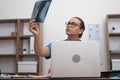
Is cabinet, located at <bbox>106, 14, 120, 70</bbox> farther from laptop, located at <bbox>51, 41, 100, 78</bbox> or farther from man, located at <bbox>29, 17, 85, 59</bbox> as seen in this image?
laptop, located at <bbox>51, 41, 100, 78</bbox>

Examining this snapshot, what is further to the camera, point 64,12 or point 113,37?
point 64,12

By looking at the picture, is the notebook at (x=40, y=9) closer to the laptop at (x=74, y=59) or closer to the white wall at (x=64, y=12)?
the laptop at (x=74, y=59)

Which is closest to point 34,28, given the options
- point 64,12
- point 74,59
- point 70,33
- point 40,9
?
point 40,9

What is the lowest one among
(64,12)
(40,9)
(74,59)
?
(74,59)

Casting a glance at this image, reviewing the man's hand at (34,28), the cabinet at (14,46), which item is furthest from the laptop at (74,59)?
the cabinet at (14,46)

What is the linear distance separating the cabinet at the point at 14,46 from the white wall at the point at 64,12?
185mm

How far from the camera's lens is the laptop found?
1409 millimetres

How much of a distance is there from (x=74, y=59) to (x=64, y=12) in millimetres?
3280

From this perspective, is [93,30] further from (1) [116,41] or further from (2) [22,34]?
(2) [22,34]

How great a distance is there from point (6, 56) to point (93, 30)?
A: 6.20 feet

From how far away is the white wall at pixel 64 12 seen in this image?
4.50 m

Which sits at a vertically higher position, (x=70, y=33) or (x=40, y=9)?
(x=40, y=9)

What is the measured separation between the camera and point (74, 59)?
56.0 inches

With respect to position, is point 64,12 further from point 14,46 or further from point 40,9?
point 40,9
